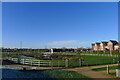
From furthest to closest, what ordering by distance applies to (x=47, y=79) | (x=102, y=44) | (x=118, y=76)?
(x=102, y=44), (x=118, y=76), (x=47, y=79)

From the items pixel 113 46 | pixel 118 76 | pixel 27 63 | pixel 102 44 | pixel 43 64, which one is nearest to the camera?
pixel 118 76

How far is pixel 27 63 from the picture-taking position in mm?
15438

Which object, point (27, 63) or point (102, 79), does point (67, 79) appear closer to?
point (102, 79)

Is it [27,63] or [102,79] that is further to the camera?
[27,63]

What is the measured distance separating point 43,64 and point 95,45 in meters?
66.5

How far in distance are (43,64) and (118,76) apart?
7530 millimetres

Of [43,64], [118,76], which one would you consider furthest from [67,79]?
[43,64]

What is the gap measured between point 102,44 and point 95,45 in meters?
5.90

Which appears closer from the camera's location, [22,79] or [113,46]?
[22,79]

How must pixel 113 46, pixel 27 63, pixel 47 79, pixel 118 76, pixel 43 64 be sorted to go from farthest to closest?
pixel 113 46, pixel 27 63, pixel 43 64, pixel 118 76, pixel 47 79

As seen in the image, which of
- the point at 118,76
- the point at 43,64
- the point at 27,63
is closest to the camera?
the point at 118,76

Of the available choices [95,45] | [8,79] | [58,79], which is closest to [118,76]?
[58,79]

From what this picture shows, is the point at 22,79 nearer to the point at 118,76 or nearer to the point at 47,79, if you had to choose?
the point at 47,79

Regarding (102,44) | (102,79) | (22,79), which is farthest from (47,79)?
(102,44)
